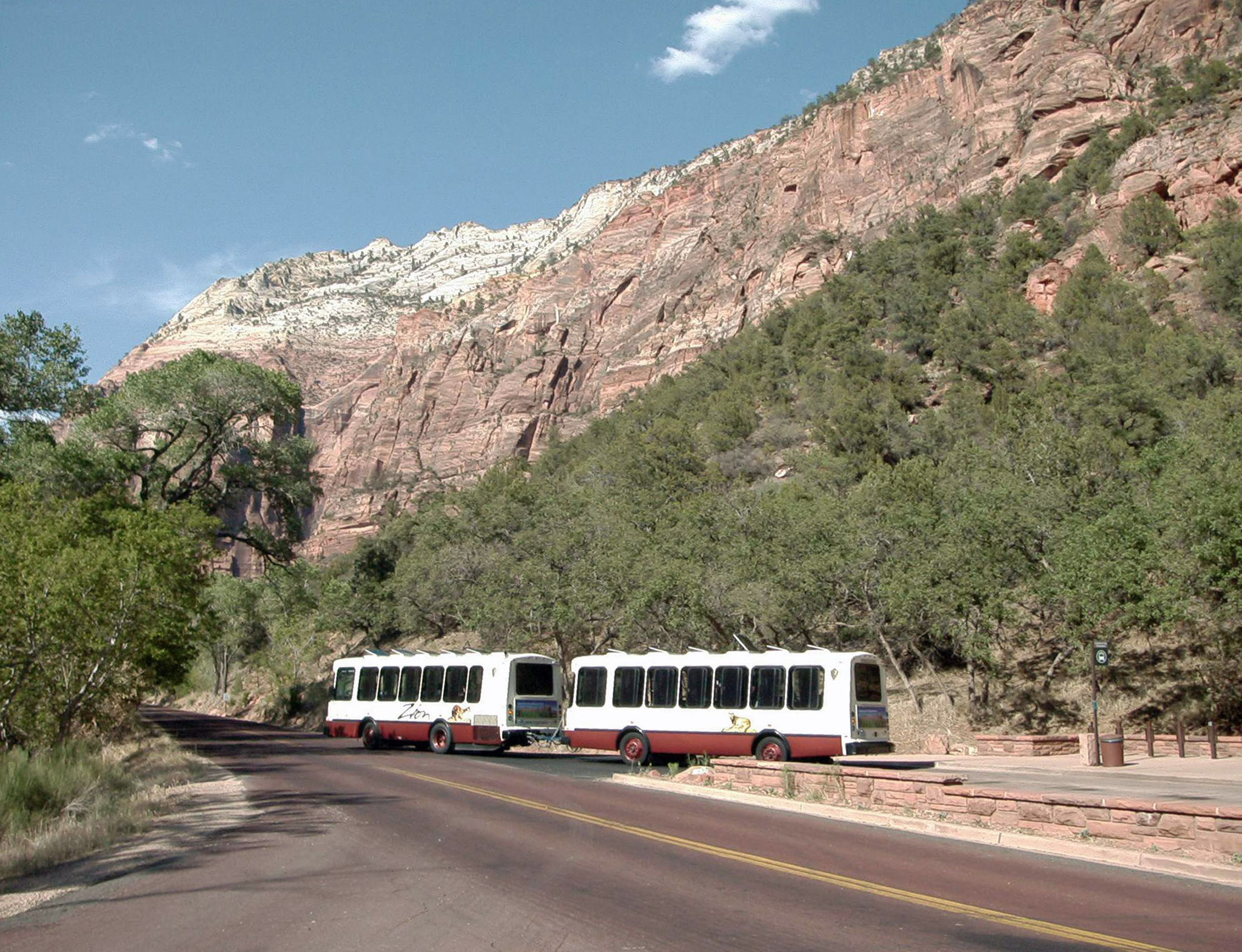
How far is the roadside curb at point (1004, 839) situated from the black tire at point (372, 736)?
555 inches

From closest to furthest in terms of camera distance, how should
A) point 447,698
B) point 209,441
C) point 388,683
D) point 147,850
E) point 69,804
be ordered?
point 147,850 < point 69,804 < point 447,698 < point 388,683 < point 209,441

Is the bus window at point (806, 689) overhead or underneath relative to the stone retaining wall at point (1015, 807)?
overhead

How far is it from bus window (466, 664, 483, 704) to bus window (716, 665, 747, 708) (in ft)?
23.7

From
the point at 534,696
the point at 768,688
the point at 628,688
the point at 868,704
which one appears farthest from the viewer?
the point at 534,696

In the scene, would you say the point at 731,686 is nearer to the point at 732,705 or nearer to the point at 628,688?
the point at 732,705

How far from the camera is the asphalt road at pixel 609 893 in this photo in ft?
23.8

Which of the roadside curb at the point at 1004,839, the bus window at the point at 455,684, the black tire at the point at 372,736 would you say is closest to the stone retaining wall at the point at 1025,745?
the roadside curb at the point at 1004,839

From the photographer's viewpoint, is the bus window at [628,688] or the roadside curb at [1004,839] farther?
the bus window at [628,688]

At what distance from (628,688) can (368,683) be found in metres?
10.3

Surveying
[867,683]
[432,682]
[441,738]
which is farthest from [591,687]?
[867,683]

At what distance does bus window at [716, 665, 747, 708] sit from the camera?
2033cm

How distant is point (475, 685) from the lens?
25.7 meters

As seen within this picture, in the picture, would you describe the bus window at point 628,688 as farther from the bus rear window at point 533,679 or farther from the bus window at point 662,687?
the bus rear window at point 533,679

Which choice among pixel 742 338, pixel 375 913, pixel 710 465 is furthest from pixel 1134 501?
pixel 742 338
